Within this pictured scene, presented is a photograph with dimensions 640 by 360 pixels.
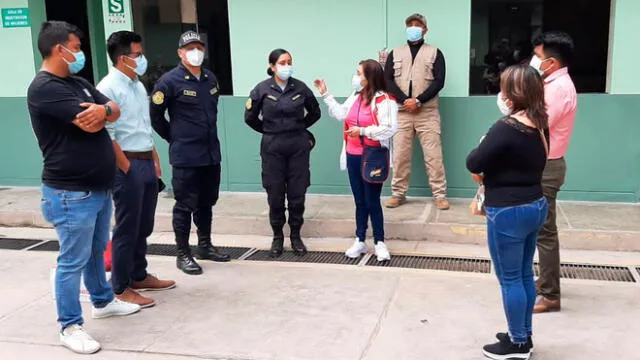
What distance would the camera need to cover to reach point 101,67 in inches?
321

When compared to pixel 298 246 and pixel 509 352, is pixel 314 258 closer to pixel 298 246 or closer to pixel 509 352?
pixel 298 246

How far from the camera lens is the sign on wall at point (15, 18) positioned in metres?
7.91

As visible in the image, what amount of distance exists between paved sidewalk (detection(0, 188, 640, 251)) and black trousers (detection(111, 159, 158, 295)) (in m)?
1.96

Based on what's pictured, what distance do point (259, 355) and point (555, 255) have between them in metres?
2.10

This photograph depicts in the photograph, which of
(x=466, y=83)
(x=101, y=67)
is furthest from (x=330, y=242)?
(x=101, y=67)

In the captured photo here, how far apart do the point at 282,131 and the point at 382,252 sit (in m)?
1.38

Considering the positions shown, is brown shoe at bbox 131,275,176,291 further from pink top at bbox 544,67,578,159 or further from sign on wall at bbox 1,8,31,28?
sign on wall at bbox 1,8,31,28

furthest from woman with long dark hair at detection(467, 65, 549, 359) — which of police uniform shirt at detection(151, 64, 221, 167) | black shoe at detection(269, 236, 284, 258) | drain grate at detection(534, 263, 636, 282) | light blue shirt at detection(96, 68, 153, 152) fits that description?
black shoe at detection(269, 236, 284, 258)

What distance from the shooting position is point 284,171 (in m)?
5.63

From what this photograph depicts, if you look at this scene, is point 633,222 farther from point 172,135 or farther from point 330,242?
point 172,135

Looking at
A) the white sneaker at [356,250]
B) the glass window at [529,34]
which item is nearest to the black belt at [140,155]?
the white sneaker at [356,250]

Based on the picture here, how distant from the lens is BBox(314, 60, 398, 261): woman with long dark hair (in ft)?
16.9

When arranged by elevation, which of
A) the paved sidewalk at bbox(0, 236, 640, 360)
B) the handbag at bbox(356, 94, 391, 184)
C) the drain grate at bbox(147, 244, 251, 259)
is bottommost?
the drain grate at bbox(147, 244, 251, 259)

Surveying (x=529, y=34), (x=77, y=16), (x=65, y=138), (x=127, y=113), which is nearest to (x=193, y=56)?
(x=127, y=113)
